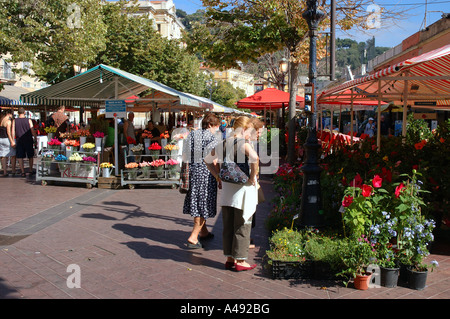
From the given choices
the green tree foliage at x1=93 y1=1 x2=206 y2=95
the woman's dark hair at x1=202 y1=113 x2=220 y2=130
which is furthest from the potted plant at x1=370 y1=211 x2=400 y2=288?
the green tree foliage at x1=93 y1=1 x2=206 y2=95

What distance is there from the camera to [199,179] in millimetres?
5703

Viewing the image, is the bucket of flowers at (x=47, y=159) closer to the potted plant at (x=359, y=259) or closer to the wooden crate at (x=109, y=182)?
the wooden crate at (x=109, y=182)

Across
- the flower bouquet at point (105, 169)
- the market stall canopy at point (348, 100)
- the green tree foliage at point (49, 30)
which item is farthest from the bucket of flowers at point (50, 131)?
the market stall canopy at point (348, 100)

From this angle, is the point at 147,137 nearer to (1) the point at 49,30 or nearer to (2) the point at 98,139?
(2) the point at 98,139

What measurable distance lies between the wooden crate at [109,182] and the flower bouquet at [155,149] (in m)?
1.06

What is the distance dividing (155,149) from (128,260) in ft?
19.2

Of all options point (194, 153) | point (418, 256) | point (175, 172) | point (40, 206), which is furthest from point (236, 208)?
point (175, 172)

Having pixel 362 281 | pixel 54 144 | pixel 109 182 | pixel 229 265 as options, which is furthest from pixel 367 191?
pixel 54 144

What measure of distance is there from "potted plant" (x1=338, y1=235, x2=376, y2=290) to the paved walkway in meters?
0.11

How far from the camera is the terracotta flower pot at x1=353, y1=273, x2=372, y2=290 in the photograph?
4.15 m

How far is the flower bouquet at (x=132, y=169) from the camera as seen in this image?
1055 cm
